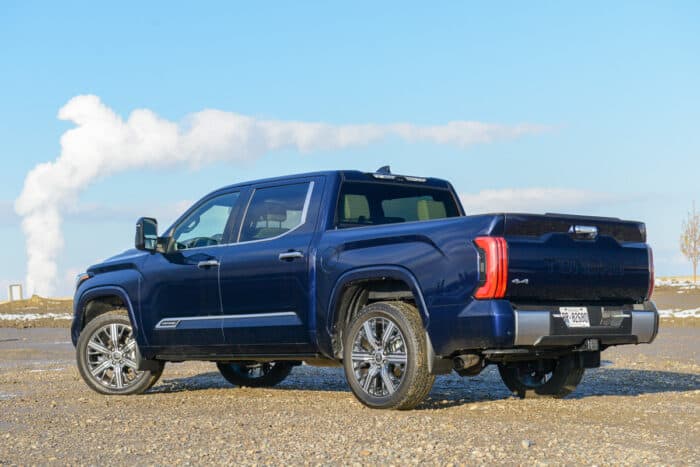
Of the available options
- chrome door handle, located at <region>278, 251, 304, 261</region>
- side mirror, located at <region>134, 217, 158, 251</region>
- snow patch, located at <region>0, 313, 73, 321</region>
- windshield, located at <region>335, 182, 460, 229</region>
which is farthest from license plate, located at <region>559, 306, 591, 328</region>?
snow patch, located at <region>0, 313, 73, 321</region>

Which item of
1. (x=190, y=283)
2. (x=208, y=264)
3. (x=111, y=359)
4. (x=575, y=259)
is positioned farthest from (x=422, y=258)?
(x=111, y=359)

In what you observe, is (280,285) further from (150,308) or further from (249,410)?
(150,308)

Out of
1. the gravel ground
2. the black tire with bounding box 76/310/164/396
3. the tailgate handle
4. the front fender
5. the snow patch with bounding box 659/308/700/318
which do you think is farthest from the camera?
the snow patch with bounding box 659/308/700/318

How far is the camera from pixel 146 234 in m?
10.3

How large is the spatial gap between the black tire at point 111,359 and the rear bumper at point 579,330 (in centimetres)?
433

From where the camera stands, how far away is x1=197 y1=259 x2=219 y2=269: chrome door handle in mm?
9750

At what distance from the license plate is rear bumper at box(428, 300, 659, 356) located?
0.04m

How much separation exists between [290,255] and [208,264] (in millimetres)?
1103

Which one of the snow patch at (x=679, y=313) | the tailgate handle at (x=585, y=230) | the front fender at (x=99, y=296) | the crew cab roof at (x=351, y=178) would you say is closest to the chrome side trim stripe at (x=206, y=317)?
the front fender at (x=99, y=296)

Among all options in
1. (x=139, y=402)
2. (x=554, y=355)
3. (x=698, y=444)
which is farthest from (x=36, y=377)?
(x=698, y=444)

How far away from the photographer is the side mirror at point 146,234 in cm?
1026

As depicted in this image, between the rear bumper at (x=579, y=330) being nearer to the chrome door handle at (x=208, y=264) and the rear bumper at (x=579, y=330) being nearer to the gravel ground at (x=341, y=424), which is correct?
the gravel ground at (x=341, y=424)

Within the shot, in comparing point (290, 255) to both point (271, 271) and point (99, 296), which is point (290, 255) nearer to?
point (271, 271)

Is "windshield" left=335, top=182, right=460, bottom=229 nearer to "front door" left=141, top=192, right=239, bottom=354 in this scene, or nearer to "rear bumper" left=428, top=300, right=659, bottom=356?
"front door" left=141, top=192, right=239, bottom=354
